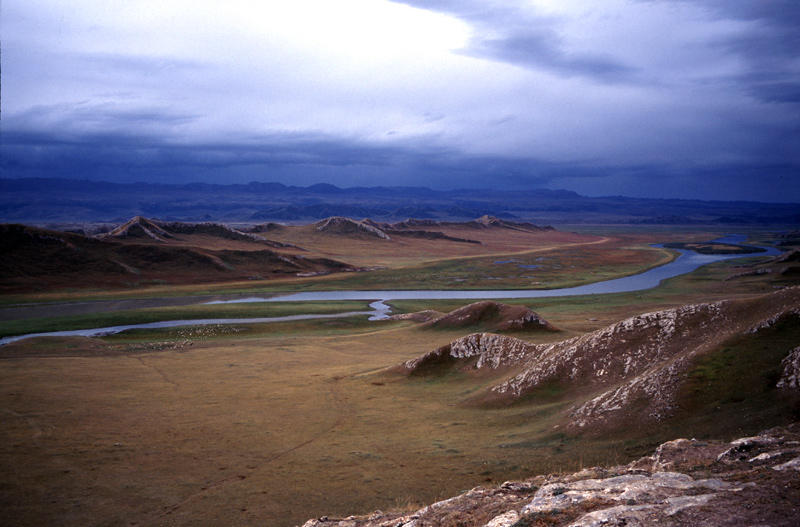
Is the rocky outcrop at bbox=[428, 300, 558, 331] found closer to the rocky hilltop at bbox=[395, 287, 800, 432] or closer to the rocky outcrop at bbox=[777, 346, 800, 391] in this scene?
the rocky hilltop at bbox=[395, 287, 800, 432]

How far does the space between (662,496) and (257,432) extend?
18320 mm

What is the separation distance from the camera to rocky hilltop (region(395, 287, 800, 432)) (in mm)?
18906

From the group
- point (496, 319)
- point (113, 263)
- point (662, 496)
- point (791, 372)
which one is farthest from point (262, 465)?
point (113, 263)

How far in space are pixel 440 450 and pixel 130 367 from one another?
95.5ft

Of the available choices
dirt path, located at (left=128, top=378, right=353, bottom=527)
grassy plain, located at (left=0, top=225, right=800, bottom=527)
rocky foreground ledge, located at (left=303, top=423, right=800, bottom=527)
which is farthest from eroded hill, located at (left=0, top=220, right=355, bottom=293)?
rocky foreground ledge, located at (left=303, top=423, right=800, bottom=527)

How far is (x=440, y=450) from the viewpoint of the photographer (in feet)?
66.5

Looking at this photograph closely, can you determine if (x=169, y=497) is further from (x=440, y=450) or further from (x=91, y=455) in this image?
(x=440, y=450)

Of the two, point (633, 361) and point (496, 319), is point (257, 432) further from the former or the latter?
point (496, 319)

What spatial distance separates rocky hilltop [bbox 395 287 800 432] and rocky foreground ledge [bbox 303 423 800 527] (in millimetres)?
4610

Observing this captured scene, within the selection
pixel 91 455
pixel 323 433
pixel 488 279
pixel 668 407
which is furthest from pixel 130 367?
pixel 488 279

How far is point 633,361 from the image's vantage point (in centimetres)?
2272

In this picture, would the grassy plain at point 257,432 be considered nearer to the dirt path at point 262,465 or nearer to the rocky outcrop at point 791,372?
the dirt path at point 262,465

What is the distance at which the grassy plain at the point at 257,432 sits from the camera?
16.7 metres

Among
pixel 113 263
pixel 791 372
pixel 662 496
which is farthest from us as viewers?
pixel 113 263
